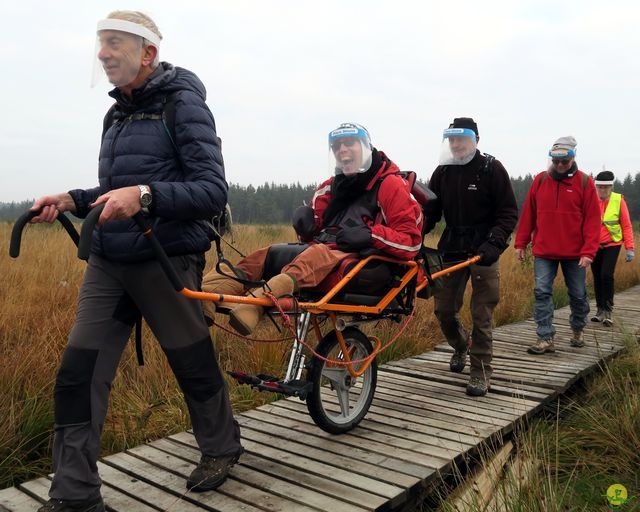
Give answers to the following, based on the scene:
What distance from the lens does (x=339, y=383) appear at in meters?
3.74

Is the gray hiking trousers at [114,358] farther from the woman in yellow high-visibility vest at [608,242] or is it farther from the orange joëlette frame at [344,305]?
the woman in yellow high-visibility vest at [608,242]

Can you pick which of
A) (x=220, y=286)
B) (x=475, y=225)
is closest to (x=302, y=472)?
(x=220, y=286)

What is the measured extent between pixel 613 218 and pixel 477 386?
15.7 feet

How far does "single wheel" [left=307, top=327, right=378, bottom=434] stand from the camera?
3.44 meters

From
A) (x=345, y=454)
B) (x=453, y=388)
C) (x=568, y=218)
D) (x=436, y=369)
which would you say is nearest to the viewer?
(x=345, y=454)

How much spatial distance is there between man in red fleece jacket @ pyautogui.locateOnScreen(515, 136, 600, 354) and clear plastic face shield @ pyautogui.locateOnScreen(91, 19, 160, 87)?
4582 mm

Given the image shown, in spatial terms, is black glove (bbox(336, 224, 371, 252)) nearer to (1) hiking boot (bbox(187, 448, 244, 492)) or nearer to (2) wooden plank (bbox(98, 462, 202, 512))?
(1) hiking boot (bbox(187, 448, 244, 492))

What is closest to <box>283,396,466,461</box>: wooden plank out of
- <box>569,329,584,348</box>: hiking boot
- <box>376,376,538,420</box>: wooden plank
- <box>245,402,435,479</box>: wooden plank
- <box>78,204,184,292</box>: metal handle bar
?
<box>245,402,435,479</box>: wooden plank

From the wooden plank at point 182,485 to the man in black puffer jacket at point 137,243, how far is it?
40cm

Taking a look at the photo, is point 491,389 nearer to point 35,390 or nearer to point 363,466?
point 363,466

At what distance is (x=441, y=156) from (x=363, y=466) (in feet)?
8.71

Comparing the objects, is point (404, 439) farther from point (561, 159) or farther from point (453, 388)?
point (561, 159)

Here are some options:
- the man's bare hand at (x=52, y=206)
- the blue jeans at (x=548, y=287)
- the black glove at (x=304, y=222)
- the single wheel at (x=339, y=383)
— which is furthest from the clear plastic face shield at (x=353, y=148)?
the blue jeans at (x=548, y=287)

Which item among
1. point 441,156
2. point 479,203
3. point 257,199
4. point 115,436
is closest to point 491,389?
point 479,203
